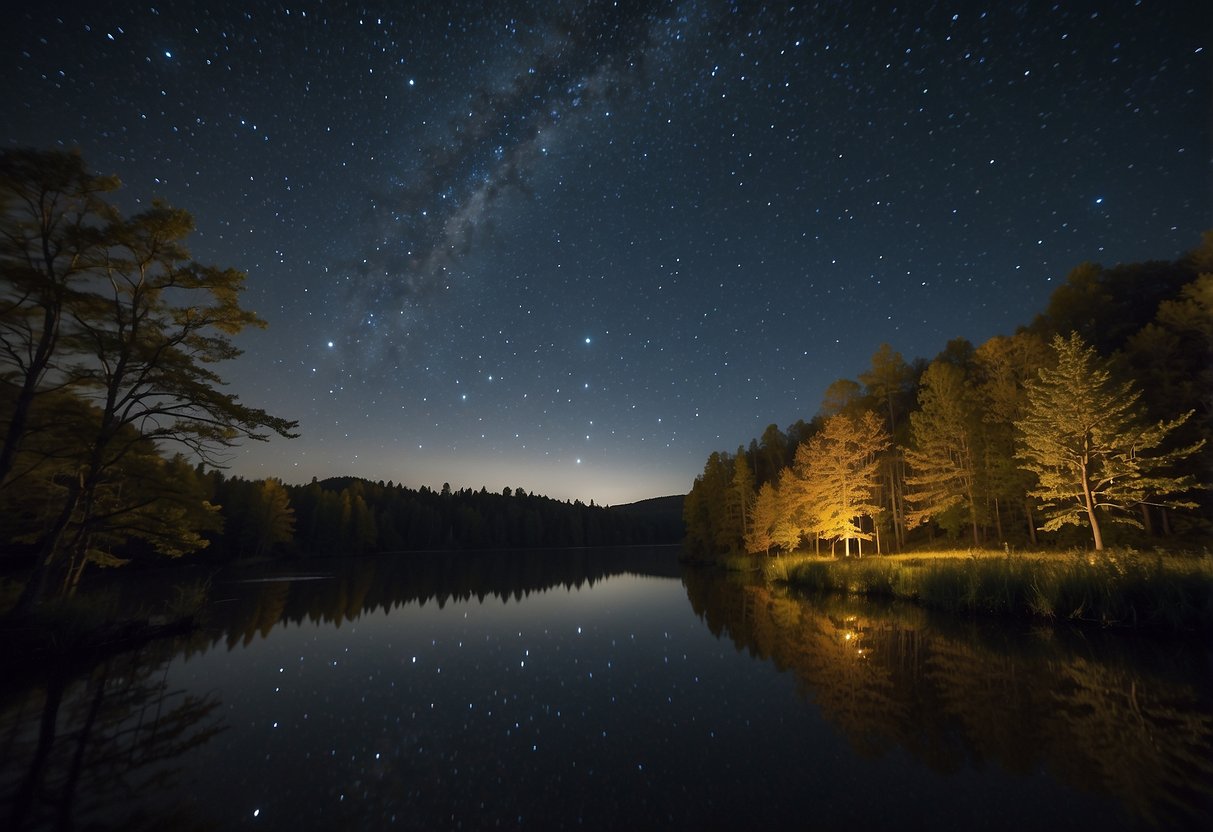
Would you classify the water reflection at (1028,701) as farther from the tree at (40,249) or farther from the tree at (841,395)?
the tree at (841,395)

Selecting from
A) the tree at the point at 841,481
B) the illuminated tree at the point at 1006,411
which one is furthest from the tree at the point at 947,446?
the tree at the point at 841,481

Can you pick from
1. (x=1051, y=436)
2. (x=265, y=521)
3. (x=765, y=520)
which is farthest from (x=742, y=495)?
(x=265, y=521)

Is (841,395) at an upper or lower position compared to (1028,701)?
upper

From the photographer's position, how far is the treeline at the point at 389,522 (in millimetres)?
65875

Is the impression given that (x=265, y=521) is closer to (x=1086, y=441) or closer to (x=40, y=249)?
(x=40, y=249)

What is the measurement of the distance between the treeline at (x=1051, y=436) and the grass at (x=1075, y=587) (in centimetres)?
519

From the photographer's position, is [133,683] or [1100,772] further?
[133,683]

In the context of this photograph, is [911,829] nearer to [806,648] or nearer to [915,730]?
[915,730]

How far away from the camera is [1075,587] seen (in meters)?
14.0

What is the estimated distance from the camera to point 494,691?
9469mm

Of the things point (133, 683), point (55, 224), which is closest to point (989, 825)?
point (133, 683)

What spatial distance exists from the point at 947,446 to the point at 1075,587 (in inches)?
715

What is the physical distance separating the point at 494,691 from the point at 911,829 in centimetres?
740

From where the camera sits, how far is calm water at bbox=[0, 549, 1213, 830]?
4.91m
